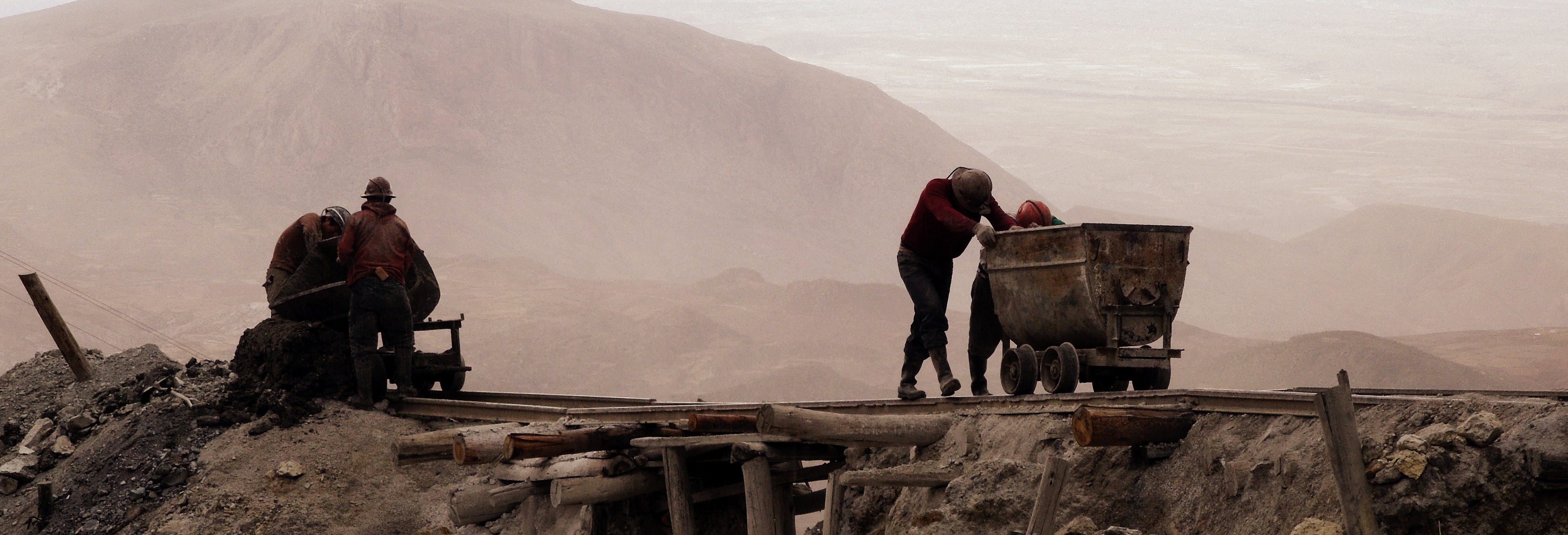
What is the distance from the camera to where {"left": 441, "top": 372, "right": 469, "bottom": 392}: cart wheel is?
Answer: 1134cm

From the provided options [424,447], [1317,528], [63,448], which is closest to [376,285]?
[424,447]

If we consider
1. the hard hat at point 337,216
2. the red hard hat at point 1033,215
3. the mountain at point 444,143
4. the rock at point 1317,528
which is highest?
the mountain at point 444,143

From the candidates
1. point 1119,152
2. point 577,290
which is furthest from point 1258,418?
point 1119,152

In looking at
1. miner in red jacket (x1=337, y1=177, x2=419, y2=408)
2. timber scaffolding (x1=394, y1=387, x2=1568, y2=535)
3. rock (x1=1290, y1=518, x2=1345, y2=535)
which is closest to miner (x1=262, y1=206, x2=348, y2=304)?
miner in red jacket (x1=337, y1=177, x2=419, y2=408)

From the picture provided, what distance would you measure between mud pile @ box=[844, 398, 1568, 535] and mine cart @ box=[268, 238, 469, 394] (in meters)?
5.70

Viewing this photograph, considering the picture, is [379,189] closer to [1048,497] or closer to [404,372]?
[404,372]

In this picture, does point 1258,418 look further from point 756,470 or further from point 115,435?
point 115,435

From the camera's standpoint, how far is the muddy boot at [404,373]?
33.8ft

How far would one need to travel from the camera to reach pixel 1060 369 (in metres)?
6.71

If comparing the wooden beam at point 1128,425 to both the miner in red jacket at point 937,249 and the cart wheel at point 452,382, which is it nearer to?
the miner in red jacket at point 937,249

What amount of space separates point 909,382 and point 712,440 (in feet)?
5.55

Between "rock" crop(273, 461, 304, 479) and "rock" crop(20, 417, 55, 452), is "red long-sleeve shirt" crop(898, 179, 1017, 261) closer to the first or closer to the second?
"rock" crop(273, 461, 304, 479)

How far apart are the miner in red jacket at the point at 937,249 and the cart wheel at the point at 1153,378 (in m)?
1.02

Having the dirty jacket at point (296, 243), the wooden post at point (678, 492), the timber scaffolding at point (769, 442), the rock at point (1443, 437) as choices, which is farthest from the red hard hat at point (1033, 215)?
the dirty jacket at point (296, 243)
